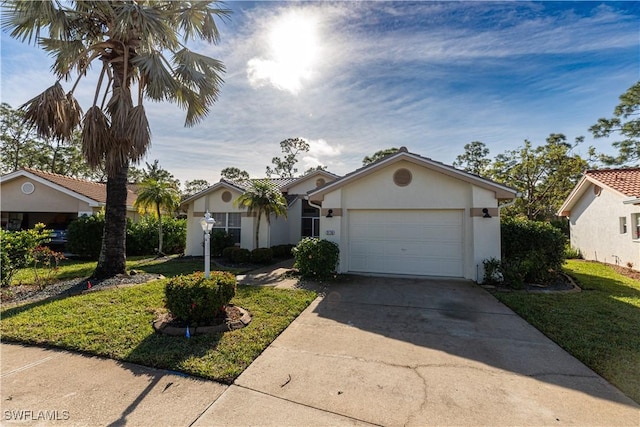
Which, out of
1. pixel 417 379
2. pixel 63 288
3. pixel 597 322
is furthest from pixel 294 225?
pixel 417 379

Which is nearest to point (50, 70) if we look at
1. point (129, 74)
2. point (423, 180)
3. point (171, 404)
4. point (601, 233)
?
point (129, 74)

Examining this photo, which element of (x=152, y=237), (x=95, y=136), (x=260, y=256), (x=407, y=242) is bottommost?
(x=260, y=256)

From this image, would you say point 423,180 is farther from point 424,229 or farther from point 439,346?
point 439,346

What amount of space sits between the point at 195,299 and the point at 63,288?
588 cm

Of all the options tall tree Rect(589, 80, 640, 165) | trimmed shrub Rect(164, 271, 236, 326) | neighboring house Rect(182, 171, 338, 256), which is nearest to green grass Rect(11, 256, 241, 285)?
neighboring house Rect(182, 171, 338, 256)

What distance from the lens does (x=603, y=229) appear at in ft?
44.3

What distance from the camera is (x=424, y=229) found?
9812mm

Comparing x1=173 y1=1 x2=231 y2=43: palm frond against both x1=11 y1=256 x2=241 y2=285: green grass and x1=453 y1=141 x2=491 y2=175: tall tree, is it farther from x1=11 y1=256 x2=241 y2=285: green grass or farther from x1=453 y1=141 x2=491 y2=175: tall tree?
x1=453 y1=141 x2=491 y2=175: tall tree

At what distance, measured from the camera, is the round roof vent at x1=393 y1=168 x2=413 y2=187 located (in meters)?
9.85

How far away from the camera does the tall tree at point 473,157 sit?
35781mm

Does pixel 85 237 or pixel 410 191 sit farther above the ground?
pixel 410 191

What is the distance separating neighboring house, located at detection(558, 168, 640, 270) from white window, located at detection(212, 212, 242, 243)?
659 inches

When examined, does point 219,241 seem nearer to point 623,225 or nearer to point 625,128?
point 623,225

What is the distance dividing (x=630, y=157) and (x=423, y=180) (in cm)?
2377
